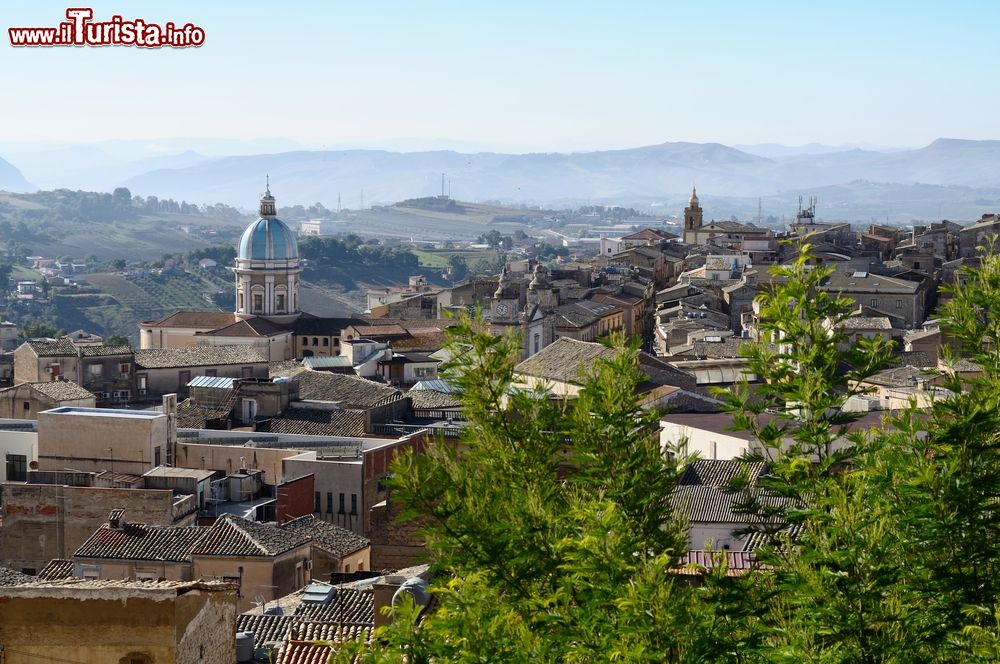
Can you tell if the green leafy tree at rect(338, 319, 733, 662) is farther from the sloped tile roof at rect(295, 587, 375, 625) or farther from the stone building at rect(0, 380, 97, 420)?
the stone building at rect(0, 380, 97, 420)

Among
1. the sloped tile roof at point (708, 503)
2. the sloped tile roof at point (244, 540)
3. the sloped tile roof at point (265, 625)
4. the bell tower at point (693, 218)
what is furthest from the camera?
the bell tower at point (693, 218)

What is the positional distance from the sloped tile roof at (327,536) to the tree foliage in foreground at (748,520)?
14372 millimetres

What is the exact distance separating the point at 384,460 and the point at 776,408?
22149 millimetres

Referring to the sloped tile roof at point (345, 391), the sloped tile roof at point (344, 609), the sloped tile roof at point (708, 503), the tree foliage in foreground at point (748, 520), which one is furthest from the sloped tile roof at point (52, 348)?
the tree foliage in foreground at point (748, 520)

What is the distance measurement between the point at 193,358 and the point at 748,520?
4004 cm

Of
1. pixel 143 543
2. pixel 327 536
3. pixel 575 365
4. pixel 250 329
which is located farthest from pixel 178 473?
pixel 250 329

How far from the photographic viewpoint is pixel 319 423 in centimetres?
4062

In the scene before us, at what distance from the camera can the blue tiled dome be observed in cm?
6600

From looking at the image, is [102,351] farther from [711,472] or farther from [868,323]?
[711,472]

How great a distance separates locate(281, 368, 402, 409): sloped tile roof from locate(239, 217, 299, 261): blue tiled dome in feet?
65.8

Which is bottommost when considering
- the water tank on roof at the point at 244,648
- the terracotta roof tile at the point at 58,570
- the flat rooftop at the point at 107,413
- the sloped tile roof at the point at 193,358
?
the sloped tile roof at the point at 193,358

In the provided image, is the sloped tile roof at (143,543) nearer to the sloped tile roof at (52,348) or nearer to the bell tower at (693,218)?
the sloped tile roof at (52,348)

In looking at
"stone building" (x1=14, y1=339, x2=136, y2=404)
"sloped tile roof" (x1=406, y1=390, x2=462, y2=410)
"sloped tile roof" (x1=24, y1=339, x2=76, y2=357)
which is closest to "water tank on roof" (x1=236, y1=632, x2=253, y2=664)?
"sloped tile roof" (x1=406, y1=390, x2=462, y2=410)

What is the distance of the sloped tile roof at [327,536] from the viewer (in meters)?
28.1
